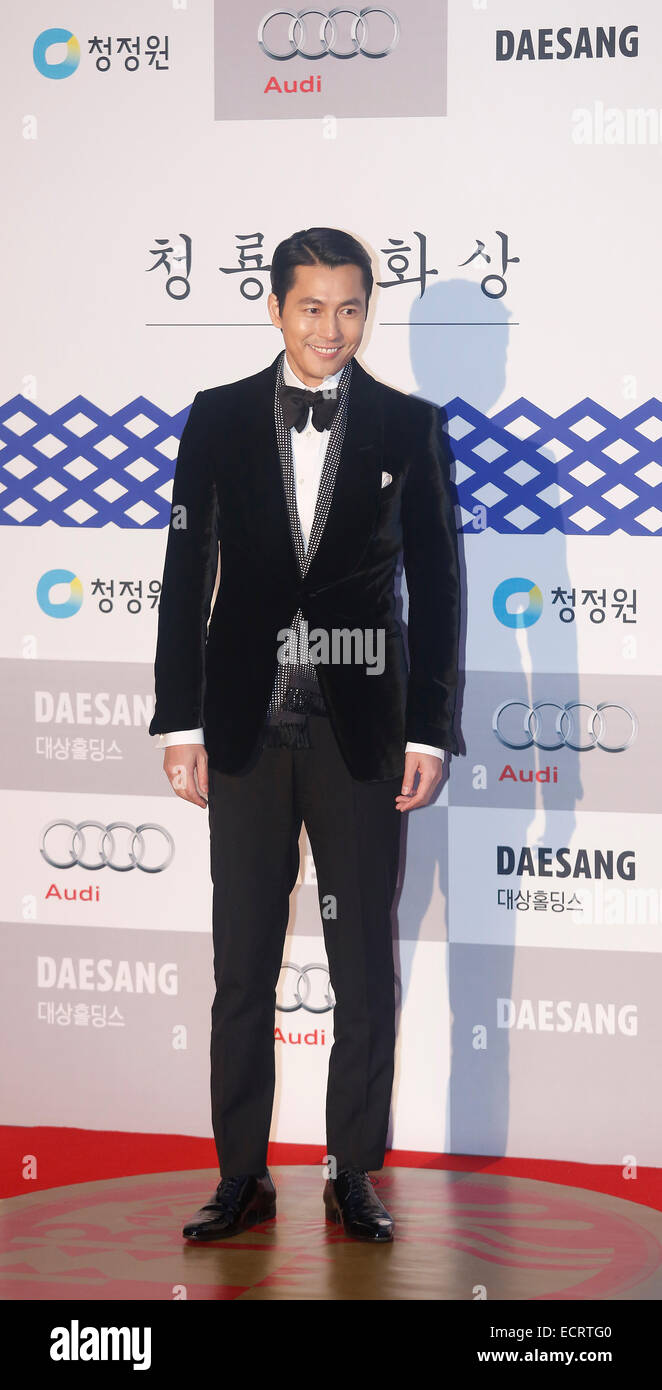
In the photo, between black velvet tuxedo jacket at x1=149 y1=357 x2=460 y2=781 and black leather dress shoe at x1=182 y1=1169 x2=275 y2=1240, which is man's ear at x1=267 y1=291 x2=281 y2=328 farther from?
black leather dress shoe at x1=182 y1=1169 x2=275 y2=1240

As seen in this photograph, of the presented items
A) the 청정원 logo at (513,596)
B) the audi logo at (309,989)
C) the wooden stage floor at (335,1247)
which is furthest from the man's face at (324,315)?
the wooden stage floor at (335,1247)

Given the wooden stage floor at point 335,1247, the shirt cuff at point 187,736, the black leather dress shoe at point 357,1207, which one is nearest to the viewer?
the wooden stage floor at point 335,1247

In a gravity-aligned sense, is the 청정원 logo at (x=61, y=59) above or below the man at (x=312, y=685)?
above

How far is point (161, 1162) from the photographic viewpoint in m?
3.23

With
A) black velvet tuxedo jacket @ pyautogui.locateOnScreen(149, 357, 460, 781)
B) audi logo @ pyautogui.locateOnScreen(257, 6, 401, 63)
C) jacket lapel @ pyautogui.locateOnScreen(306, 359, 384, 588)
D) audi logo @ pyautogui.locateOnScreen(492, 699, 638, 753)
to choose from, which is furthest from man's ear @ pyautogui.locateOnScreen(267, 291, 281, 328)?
audi logo @ pyautogui.locateOnScreen(492, 699, 638, 753)

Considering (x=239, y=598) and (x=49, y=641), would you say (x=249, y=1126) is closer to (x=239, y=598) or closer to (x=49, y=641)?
(x=239, y=598)

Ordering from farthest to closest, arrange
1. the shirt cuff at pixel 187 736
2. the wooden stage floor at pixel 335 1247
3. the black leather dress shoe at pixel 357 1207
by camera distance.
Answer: the shirt cuff at pixel 187 736 → the black leather dress shoe at pixel 357 1207 → the wooden stage floor at pixel 335 1247

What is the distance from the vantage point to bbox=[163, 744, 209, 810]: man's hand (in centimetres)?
281

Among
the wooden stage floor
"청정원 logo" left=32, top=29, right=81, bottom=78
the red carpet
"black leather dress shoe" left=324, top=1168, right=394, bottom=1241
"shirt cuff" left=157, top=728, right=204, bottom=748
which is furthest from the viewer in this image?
"청정원 logo" left=32, top=29, right=81, bottom=78

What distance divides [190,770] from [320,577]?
47 cm

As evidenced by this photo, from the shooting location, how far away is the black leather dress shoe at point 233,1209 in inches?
107

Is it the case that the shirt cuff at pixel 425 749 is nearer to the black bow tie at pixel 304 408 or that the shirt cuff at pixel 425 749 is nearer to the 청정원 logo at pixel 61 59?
the black bow tie at pixel 304 408

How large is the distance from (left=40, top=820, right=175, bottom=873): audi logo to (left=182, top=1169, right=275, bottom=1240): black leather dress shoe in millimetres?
840

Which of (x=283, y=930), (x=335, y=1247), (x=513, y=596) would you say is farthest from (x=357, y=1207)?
(x=513, y=596)
